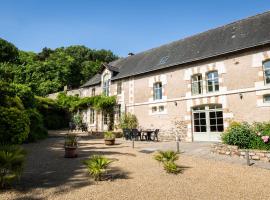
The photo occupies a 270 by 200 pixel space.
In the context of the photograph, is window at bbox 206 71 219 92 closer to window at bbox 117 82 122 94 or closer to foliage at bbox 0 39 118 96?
window at bbox 117 82 122 94

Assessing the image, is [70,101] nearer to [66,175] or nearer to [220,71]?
[220,71]

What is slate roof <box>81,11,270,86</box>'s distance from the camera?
13.0 m

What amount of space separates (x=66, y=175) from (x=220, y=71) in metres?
11.0

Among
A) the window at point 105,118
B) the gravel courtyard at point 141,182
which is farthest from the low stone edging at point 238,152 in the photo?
the window at point 105,118

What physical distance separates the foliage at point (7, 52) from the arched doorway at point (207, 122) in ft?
99.4

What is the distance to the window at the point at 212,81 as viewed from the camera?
13602 millimetres

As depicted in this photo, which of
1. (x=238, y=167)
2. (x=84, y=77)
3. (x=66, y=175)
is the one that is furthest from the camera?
(x=84, y=77)

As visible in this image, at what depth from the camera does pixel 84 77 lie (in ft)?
130

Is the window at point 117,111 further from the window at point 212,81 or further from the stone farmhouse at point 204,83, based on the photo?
the window at point 212,81

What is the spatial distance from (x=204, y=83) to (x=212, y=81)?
504 mm

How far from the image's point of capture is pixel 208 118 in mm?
13688

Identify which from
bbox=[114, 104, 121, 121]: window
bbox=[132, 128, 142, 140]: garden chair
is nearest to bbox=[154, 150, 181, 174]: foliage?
bbox=[132, 128, 142, 140]: garden chair

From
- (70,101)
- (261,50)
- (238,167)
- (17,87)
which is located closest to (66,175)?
(238,167)

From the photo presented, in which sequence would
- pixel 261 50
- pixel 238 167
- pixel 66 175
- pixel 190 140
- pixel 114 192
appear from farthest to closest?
pixel 190 140
pixel 261 50
pixel 238 167
pixel 66 175
pixel 114 192
